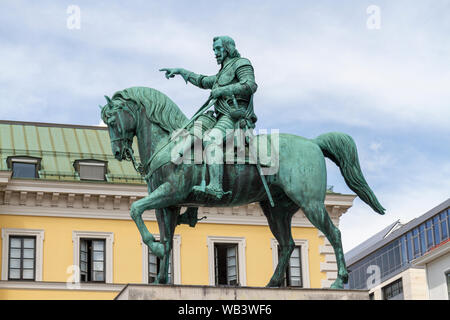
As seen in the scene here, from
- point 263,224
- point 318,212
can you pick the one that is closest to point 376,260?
point 263,224

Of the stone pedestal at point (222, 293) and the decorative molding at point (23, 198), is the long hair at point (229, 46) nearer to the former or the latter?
the stone pedestal at point (222, 293)

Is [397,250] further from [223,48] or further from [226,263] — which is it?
[223,48]

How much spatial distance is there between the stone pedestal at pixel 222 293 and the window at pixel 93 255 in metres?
25.9

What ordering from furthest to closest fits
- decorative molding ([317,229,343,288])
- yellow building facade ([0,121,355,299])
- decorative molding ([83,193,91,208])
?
decorative molding ([317,229,343,288]) < decorative molding ([83,193,91,208]) < yellow building facade ([0,121,355,299])

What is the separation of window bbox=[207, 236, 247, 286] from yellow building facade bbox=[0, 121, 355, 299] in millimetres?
43

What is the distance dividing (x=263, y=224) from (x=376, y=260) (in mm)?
44433

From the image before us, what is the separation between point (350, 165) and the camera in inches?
823

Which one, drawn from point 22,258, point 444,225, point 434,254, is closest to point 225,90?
point 22,258

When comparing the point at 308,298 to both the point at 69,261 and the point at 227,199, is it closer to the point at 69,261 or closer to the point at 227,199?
the point at 227,199

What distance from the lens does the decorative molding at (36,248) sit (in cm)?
4372

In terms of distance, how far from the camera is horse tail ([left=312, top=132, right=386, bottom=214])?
20.9 m

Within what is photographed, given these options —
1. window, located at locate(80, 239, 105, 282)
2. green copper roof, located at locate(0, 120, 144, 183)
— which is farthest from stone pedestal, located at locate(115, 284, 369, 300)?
green copper roof, located at locate(0, 120, 144, 183)

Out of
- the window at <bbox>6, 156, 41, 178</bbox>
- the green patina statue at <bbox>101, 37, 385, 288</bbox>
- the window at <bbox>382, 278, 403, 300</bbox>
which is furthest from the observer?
the window at <bbox>382, 278, 403, 300</bbox>

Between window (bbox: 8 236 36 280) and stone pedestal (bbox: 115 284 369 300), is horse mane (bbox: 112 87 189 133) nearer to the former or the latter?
stone pedestal (bbox: 115 284 369 300)
